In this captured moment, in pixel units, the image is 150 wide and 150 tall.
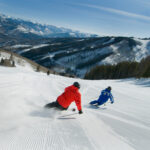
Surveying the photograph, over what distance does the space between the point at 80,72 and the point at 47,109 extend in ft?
625

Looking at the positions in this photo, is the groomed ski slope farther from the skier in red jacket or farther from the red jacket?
the red jacket

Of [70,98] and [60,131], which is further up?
[70,98]

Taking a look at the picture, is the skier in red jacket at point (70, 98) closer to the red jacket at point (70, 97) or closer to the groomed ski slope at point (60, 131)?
the red jacket at point (70, 97)

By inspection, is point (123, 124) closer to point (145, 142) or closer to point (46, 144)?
point (145, 142)

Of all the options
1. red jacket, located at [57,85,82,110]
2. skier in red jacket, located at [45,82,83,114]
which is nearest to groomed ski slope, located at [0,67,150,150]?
skier in red jacket, located at [45,82,83,114]

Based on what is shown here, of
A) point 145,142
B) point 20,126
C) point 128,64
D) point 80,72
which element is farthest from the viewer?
point 80,72

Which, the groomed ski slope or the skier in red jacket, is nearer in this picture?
the groomed ski slope

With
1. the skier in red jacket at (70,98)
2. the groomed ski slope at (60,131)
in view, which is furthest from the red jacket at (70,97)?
the groomed ski slope at (60,131)

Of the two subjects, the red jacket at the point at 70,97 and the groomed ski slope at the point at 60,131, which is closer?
the groomed ski slope at the point at 60,131

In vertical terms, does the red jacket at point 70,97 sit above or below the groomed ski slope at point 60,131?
above

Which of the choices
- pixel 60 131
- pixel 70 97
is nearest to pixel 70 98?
pixel 70 97

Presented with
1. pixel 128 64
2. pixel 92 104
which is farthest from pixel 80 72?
pixel 92 104

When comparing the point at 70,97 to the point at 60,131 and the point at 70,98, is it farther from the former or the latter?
the point at 60,131

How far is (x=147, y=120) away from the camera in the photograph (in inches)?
297
